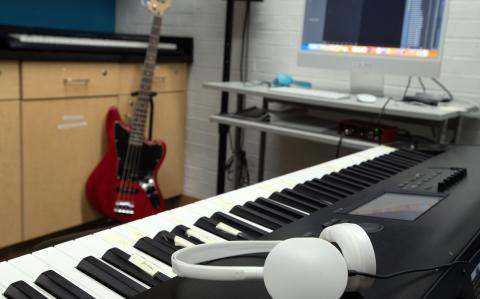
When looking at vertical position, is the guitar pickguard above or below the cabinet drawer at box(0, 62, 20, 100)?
below

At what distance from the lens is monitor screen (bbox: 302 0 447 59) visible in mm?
1906

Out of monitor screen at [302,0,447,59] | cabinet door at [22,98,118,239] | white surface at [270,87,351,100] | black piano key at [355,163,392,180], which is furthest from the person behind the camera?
cabinet door at [22,98,118,239]

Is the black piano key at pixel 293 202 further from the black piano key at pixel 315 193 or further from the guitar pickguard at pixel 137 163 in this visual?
the guitar pickguard at pixel 137 163

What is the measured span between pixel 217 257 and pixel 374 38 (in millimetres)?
1691

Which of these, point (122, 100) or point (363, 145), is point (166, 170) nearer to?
point (122, 100)

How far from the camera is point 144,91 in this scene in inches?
97.0

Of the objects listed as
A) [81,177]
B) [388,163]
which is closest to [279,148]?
[81,177]

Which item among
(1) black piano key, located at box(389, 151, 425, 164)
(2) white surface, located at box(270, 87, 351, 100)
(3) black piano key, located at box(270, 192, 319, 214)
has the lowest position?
(3) black piano key, located at box(270, 192, 319, 214)

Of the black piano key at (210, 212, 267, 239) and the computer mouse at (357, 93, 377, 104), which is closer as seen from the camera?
the black piano key at (210, 212, 267, 239)

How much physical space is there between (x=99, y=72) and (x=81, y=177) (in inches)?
21.4

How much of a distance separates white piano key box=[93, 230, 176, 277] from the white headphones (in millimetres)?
99

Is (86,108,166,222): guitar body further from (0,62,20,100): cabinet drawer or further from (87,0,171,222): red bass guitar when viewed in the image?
(0,62,20,100): cabinet drawer

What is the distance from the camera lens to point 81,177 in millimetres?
2510

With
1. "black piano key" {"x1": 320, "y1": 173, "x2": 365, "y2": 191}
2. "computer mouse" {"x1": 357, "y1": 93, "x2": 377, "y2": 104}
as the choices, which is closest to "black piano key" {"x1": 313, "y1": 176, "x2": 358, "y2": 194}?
"black piano key" {"x1": 320, "y1": 173, "x2": 365, "y2": 191}
